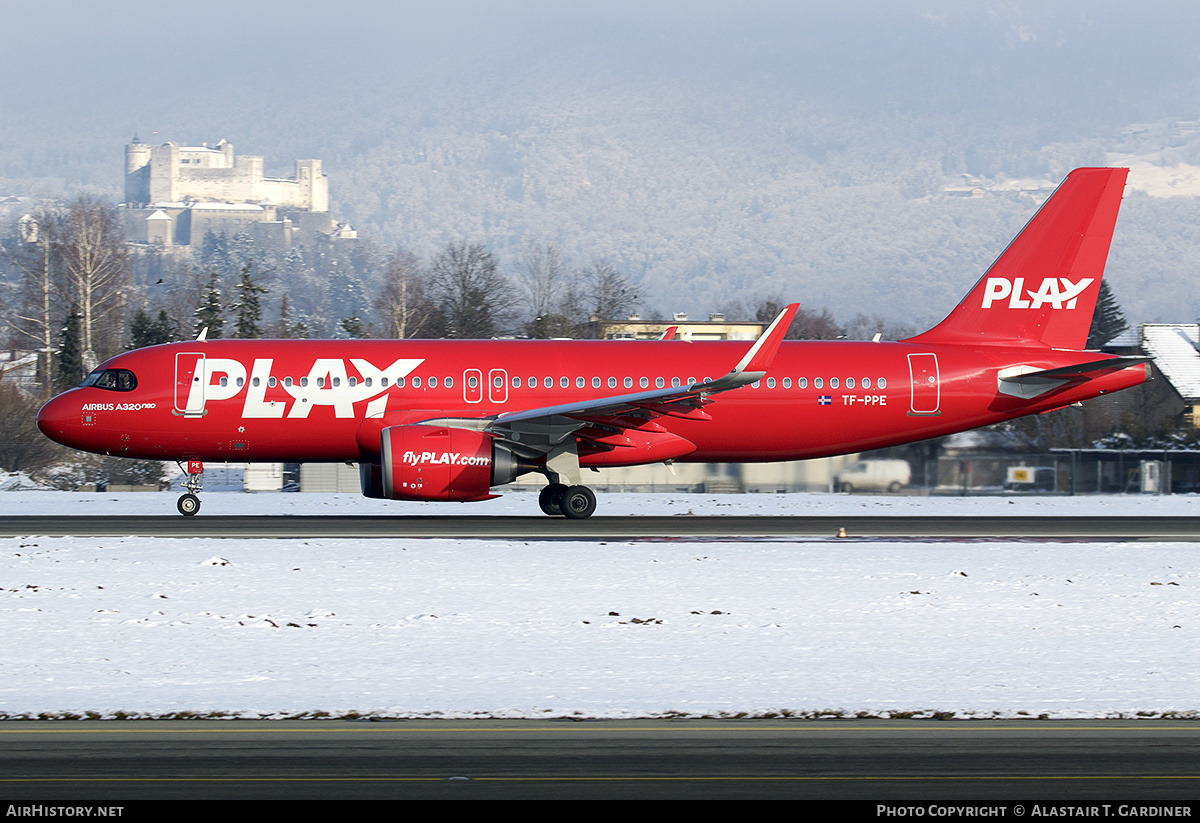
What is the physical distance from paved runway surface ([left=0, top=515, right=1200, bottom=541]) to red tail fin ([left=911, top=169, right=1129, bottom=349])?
4539 millimetres

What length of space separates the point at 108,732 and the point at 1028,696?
721cm

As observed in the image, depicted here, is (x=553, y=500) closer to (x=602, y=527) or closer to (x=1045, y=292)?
(x=602, y=527)

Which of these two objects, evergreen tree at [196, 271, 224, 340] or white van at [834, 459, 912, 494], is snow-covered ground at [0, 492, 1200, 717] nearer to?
white van at [834, 459, 912, 494]

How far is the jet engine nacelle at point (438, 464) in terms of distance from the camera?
968 inches

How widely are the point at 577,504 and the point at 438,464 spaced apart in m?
3.48

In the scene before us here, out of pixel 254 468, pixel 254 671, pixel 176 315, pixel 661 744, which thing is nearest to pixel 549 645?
pixel 254 671

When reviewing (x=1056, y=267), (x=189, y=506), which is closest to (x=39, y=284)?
(x=189, y=506)

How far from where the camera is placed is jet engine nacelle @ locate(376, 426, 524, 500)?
24578mm

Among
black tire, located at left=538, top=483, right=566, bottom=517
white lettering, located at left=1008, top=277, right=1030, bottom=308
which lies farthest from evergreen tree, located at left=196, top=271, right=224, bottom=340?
white lettering, located at left=1008, top=277, right=1030, bottom=308

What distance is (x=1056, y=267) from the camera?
96.8ft

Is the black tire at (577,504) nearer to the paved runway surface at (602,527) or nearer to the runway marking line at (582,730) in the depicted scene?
the paved runway surface at (602,527)

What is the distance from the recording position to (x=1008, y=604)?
15.3 metres

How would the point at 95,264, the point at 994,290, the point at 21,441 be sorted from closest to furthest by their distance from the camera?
the point at 994,290
the point at 21,441
the point at 95,264
